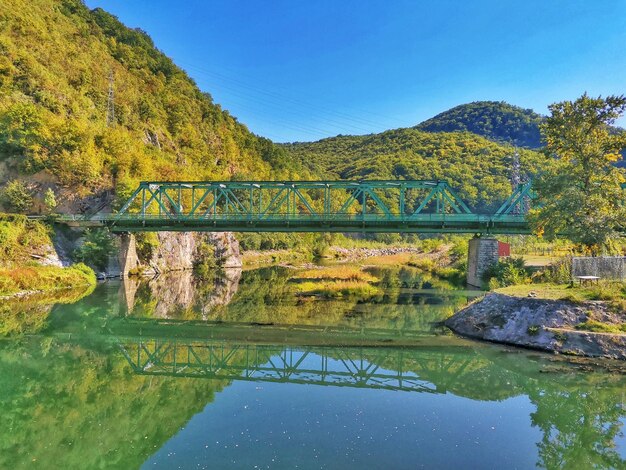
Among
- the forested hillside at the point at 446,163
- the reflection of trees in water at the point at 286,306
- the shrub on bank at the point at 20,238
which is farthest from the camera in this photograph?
the forested hillside at the point at 446,163

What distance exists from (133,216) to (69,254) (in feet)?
25.8

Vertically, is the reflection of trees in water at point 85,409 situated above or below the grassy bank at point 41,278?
above

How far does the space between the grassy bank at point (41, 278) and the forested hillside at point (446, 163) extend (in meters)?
76.7

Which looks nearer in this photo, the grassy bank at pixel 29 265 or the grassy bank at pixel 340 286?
the grassy bank at pixel 29 265

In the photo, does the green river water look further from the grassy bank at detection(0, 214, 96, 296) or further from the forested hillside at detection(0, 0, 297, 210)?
the forested hillside at detection(0, 0, 297, 210)

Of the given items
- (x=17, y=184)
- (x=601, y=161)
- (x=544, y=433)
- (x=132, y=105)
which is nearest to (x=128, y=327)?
(x=544, y=433)

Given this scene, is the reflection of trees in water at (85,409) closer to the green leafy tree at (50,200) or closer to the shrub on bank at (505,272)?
the shrub on bank at (505,272)

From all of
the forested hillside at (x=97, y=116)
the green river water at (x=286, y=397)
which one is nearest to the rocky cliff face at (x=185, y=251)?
the forested hillside at (x=97, y=116)

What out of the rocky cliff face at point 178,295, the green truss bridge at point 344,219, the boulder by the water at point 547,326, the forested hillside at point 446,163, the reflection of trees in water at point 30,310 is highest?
the forested hillside at point 446,163

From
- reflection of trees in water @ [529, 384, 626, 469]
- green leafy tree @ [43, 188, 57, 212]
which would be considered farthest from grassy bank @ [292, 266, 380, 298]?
green leafy tree @ [43, 188, 57, 212]

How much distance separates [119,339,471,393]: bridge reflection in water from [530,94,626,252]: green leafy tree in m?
10.5

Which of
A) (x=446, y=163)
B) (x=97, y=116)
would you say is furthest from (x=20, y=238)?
(x=446, y=163)

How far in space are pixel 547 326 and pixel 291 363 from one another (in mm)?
10699

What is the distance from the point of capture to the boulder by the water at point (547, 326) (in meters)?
17.3
